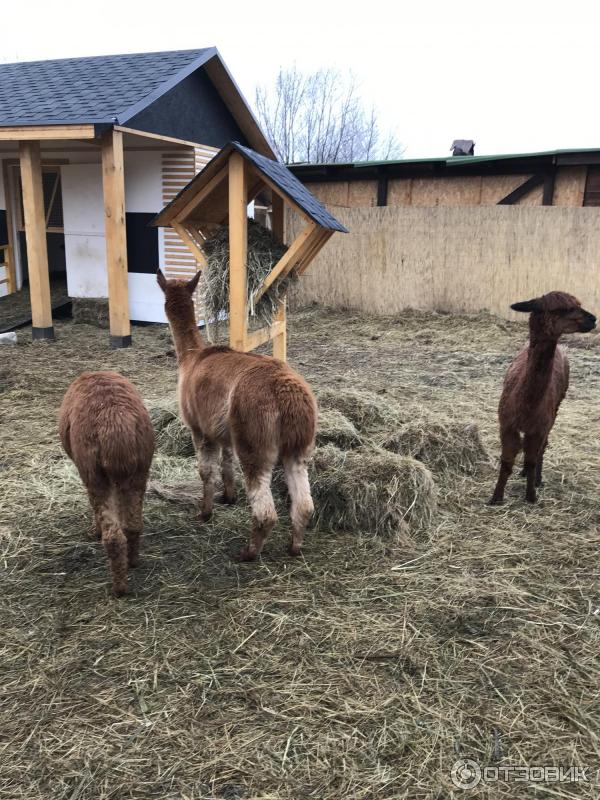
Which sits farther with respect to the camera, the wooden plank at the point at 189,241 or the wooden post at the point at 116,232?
the wooden post at the point at 116,232

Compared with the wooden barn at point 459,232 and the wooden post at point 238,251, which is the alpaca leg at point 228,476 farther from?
the wooden barn at point 459,232

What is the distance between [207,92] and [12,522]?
10.1 metres

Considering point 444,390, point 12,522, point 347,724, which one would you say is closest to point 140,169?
point 444,390

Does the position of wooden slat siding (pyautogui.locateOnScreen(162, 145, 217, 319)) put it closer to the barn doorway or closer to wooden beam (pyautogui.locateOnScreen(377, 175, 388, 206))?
the barn doorway

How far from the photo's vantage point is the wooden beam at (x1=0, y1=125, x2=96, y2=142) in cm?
892

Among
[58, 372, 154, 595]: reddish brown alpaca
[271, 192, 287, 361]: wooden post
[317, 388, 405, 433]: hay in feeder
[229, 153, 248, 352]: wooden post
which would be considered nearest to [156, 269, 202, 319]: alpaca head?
[58, 372, 154, 595]: reddish brown alpaca

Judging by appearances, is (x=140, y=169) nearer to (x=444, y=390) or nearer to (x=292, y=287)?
(x=292, y=287)

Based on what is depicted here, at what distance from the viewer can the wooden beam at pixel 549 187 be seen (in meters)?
13.1

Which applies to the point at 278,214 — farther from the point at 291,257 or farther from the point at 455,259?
the point at 455,259

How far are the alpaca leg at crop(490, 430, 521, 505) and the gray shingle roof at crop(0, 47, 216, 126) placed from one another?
7440 mm

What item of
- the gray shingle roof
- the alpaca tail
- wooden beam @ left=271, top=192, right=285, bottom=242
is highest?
the gray shingle roof

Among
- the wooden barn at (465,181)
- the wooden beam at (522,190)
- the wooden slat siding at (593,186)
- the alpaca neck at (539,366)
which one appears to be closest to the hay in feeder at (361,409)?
the alpaca neck at (539,366)

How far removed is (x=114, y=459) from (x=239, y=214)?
3126mm

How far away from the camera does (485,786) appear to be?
224 cm
